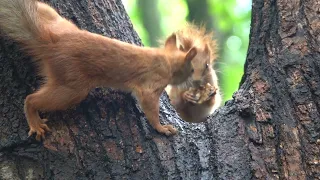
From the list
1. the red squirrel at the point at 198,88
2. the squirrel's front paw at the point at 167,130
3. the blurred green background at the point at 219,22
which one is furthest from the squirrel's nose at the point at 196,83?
the blurred green background at the point at 219,22

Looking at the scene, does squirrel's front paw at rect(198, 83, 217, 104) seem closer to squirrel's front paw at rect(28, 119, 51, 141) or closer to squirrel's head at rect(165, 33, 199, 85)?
squirrel's head at rect(165, 33, 199, 85)

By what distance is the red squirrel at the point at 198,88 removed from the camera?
5.02m

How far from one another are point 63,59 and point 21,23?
0.29 m

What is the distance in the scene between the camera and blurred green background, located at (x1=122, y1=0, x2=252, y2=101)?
9320 mm

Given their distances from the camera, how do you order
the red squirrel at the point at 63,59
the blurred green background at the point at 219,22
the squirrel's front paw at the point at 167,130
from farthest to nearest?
1. the blurred green background at the point at 219,22
2. the squirrel's front paw at the point at 167,130
3. the red squirrel at the point at 63,59

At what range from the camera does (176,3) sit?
49.5 ft

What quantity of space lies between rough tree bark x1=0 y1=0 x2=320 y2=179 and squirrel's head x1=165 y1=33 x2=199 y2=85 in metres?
0.67

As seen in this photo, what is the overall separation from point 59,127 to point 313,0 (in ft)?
5.14

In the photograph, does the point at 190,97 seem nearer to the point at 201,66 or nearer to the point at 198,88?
the point at 198,88

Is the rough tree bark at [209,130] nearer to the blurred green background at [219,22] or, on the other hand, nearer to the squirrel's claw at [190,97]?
the squirrel's claw at [190,97]

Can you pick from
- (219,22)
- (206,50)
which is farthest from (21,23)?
(219,22)

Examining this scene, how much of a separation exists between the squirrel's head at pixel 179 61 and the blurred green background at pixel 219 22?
12.2 ft

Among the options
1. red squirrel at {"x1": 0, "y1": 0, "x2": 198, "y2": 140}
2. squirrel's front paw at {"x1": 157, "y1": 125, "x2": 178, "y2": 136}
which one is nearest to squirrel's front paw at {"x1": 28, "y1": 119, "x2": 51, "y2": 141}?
red squirrel at {"x1": 0, "y1": 0, "x2": 198, "y2": 140}

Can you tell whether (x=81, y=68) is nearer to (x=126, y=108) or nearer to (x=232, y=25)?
(x=126, y=108)
